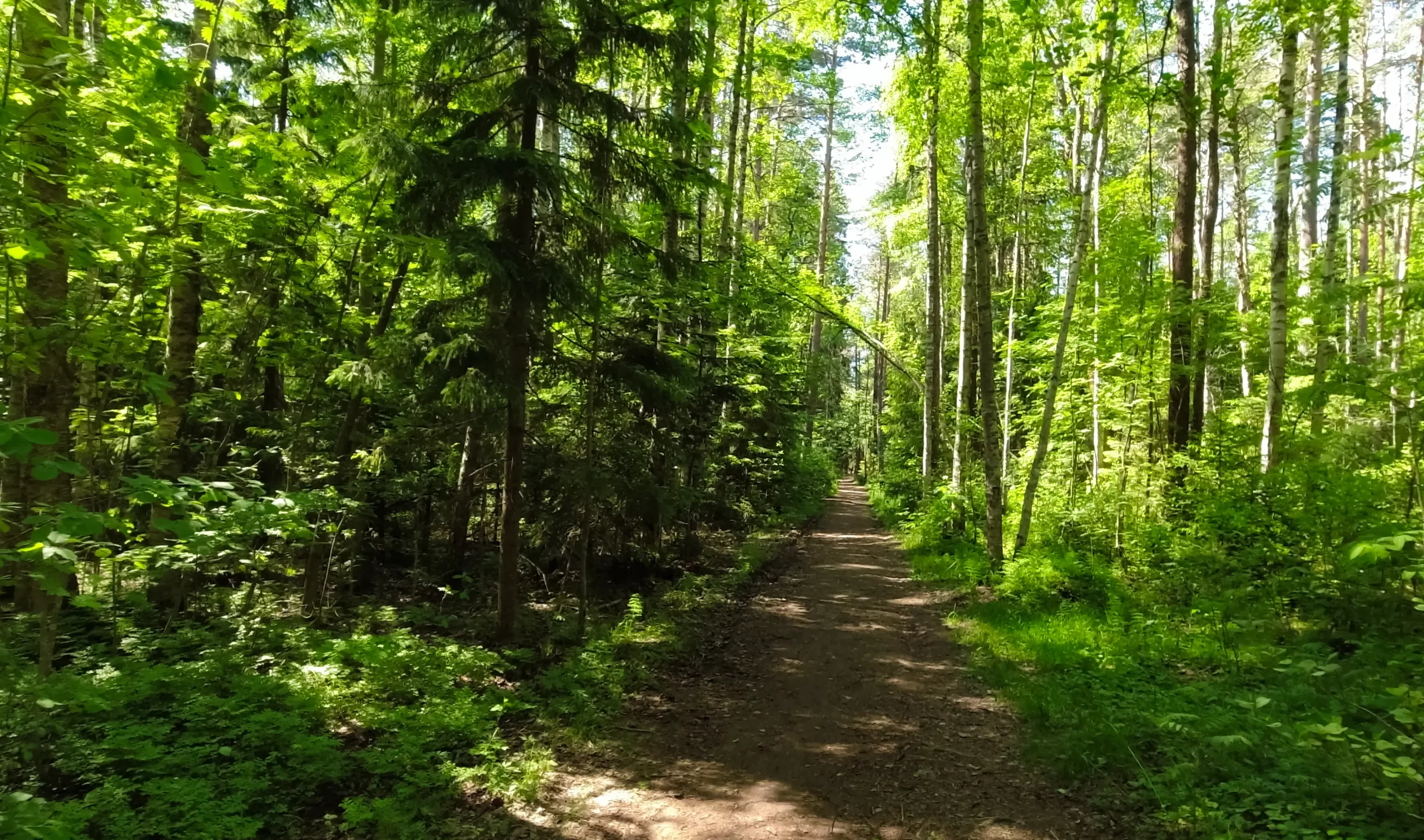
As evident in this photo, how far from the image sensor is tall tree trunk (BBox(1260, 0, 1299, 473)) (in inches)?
309

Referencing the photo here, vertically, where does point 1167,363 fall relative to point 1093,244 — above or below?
below

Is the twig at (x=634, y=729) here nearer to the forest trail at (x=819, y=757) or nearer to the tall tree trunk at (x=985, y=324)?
the forest trail at (x=819, y=757)

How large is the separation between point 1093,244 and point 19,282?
20.5m

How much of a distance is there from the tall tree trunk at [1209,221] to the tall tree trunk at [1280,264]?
2.11 feet

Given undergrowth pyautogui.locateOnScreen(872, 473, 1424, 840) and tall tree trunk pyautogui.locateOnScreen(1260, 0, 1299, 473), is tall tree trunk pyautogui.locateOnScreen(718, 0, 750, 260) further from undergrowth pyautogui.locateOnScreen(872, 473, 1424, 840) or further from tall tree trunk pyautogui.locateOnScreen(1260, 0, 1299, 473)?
undergrowth pyautogui.locateOnScreen(872, 473, 1424, 840)

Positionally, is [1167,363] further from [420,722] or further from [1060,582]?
[420,722]

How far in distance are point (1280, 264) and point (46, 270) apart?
1250 centimetres

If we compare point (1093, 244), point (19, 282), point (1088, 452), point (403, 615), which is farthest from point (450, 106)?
point (1093, 244)

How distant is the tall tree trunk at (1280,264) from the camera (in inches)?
309

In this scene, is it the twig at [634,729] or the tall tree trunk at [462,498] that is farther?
the tall tree trunk at [462,498]

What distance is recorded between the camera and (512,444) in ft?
23.5

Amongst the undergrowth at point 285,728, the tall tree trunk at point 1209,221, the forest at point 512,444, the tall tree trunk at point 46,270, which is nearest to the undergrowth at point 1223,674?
the forest at point 512,444

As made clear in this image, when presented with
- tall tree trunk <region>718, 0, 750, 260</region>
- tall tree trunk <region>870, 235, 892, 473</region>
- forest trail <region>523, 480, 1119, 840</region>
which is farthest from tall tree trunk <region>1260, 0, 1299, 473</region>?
tall tree trunk <region>870, 235, 892, 473</region>

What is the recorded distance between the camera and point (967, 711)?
605 cm
